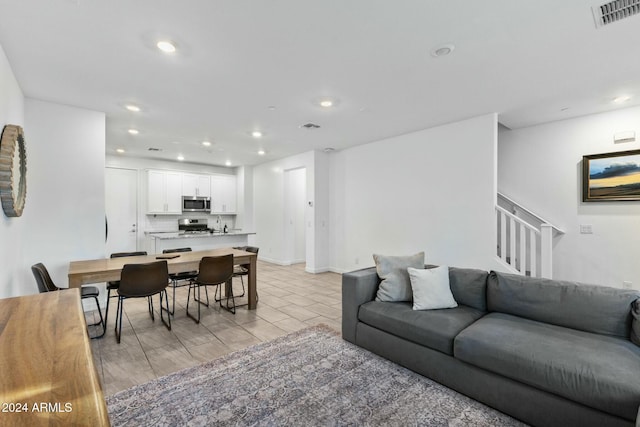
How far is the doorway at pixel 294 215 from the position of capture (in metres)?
7.48

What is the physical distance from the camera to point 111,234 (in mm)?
6762

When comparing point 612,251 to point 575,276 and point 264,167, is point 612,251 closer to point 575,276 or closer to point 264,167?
point 575,276

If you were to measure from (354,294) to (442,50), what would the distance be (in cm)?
234

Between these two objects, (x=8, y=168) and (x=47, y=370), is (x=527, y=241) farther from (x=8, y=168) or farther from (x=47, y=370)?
(x=8, y=168)

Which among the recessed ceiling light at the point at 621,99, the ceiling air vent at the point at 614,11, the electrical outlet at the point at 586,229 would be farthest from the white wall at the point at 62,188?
the electrical outlet at the point at 586,229

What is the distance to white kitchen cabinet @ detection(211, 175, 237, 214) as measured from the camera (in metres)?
8.32

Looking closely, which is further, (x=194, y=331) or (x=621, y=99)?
(x=621, y=99)

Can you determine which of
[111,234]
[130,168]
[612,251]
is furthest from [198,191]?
[612,251]

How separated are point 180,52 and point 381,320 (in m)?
2.94

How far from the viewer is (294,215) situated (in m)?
7.71

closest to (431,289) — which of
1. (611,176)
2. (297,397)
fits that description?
(297,397)

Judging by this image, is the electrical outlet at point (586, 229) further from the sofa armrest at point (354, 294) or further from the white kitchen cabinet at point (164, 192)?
the white kitchen cabinet at point (164, 192)

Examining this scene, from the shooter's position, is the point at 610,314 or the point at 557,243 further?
the point at 557,243

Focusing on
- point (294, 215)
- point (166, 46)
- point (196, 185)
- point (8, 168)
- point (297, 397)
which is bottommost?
point (297, 397)
